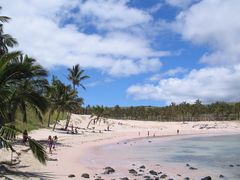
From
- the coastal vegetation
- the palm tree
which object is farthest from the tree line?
the coastal vegetation

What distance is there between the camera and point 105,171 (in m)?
25.8

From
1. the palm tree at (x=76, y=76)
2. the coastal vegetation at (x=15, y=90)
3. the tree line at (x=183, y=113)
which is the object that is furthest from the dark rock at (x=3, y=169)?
the tree line at (x=183, y=113)

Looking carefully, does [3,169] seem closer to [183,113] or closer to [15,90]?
[15,90]

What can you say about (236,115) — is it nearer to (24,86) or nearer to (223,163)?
(223,163)

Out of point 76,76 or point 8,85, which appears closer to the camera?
point 8,85

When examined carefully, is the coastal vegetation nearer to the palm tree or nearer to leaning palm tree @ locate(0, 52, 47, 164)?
leaning palm tree @ locate(0, 52, 47, 164)

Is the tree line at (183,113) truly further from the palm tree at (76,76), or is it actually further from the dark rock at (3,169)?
the dark rock at (3,169)

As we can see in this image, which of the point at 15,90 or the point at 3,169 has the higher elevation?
the point at 15,90

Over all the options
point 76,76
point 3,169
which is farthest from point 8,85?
point 76,76

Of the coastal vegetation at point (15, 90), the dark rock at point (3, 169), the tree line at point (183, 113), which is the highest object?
the tree line at point (183, 113)

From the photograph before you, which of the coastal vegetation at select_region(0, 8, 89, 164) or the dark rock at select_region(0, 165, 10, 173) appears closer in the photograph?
the coastal vegetation at select_region(0, 8, 89, 164)


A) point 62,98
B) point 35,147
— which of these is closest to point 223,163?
point 35,147

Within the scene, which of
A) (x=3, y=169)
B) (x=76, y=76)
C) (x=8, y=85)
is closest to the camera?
(x=3, y=169)

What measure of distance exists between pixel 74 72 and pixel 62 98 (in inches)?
527
